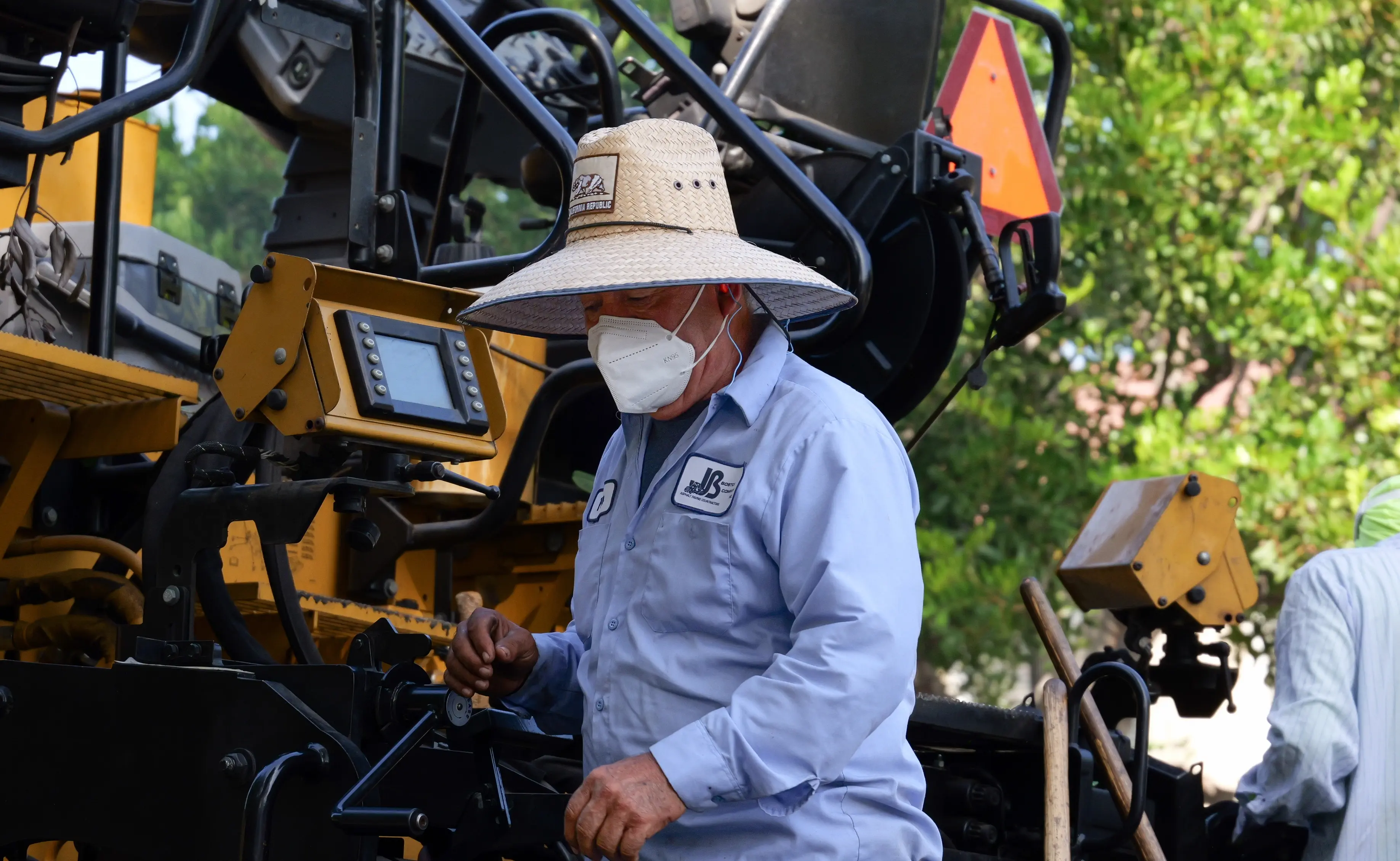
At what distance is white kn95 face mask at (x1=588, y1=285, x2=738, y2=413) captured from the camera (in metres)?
2.33

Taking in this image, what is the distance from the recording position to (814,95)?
4418 mm

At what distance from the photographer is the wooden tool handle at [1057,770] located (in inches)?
132

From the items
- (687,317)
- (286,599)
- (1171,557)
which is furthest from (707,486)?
(1171,557)

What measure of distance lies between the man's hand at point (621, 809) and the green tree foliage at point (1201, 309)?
5.75 m

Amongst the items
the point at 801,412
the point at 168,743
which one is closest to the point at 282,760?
the point at 168,743

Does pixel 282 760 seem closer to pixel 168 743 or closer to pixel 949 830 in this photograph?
pixel 168 743

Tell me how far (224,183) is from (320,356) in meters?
13.5

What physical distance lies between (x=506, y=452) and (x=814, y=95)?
1.21 meters

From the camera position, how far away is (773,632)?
2227 millimetres

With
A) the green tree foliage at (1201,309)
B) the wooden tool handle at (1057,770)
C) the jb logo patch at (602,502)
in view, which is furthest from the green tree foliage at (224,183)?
the jb logo patch at (602,502)

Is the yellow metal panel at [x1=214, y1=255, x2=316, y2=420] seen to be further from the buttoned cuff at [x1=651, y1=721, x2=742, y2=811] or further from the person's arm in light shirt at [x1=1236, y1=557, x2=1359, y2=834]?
the person's arm in light shirt at [x1=1236, y1=557, x2=1359, y2=834]

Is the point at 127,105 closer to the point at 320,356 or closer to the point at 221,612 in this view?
the point at 320,356

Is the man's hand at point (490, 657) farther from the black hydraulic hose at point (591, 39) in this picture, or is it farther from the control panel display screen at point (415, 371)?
the black hydraulic hose at point (591, 39)

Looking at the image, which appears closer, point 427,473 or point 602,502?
point 602,502
